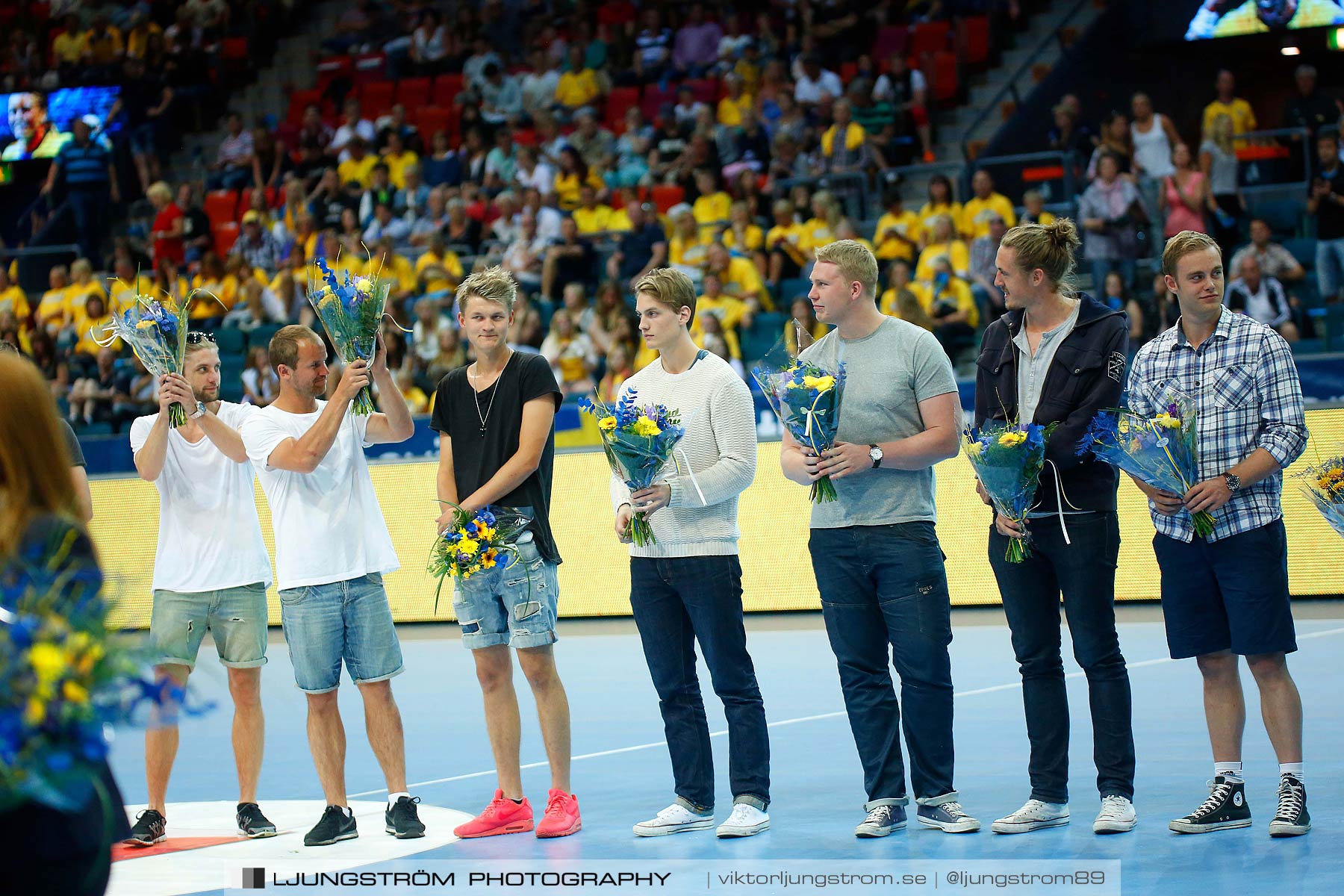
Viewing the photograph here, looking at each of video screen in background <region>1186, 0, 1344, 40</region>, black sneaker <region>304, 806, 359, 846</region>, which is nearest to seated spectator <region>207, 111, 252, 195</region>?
video screen in background <region>1186, 0, 1344, 40</region>

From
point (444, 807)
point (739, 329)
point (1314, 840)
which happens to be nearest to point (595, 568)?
point (739, 329)

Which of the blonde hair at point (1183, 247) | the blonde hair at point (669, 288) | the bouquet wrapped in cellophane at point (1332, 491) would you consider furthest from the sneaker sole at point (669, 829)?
the blonde hair at point (1183, 247)

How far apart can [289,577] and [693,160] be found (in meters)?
11.2

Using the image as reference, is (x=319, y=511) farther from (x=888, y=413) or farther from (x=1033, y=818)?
(x=1033, y=818)

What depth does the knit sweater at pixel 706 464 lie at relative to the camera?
5449mm

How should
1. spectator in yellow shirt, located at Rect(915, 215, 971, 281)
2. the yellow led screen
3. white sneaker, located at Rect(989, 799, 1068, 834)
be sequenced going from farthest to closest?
spectator in yellow shirt, located at Rect(915, 215, 971, 281) → the yellow led screen → white sneaker, located at Rect(989, 799, 1068, 834)

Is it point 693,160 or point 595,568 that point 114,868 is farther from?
point 693,160

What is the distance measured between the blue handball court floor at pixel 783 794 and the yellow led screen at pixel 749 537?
0.58 m

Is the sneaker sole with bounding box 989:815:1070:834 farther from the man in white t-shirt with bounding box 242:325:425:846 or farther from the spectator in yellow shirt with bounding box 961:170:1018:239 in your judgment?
the spectator in yellow shirt with bounding box 961:170:1018:239

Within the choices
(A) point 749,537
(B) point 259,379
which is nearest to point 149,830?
(A) point 749,537

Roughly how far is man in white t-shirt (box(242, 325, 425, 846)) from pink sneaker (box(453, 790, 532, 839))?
0.17 meters

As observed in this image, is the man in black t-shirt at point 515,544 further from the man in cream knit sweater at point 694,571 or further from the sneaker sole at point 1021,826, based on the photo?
the sneaker sole at point 1021,826

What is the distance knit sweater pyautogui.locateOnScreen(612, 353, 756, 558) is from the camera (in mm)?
5449

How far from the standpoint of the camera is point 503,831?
561 cm
